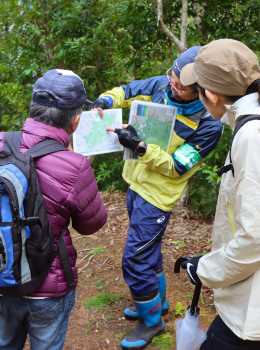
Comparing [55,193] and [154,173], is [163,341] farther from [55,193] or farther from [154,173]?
[55,193]

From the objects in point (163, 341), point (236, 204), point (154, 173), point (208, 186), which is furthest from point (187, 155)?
point (208, 186)

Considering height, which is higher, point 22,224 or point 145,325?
point 22,224

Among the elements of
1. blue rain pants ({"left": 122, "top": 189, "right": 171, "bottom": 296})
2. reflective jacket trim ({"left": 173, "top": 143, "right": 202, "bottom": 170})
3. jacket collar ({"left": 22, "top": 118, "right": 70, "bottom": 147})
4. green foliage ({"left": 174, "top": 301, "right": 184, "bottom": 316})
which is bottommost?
green foliage ({"left": 174, "top": 301, "right": 184, "bottom": 316})

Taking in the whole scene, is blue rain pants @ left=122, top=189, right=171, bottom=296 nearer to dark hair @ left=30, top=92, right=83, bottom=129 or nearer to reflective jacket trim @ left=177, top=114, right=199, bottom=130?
reflective jacket trim @ left=177, top=114, right=199, bottom=130

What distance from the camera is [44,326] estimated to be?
1978mm

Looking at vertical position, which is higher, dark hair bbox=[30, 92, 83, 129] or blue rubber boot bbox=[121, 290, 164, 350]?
dark hair bbox=[30, 92, 83, 129]

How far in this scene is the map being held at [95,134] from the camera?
2.89 meters

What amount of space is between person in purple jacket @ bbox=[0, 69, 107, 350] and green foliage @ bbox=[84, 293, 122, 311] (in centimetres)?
156

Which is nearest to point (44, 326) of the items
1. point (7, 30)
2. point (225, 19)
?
point (225, 19)

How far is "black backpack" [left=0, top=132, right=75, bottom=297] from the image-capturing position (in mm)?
1649

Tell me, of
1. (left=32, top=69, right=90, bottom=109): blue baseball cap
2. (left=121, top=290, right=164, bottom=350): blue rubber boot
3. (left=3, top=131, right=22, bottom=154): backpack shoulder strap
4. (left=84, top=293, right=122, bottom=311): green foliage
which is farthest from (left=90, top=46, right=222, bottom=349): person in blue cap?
(left=3, top=131, right=22, bottom=154): backpack shoulder strap

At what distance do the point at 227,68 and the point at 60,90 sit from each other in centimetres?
83

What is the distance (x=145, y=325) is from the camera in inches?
124

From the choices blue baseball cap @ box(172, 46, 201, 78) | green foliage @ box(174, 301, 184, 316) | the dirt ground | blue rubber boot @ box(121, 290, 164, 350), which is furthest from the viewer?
green foliage @ box(174, 301, 184, 316)
